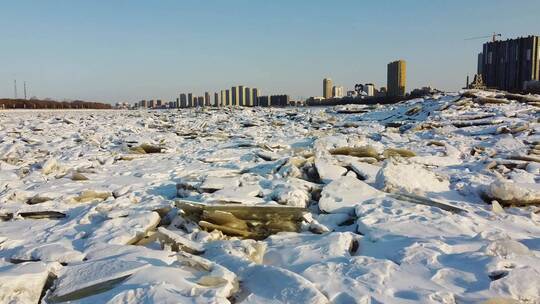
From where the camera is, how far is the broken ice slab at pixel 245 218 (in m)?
3.63

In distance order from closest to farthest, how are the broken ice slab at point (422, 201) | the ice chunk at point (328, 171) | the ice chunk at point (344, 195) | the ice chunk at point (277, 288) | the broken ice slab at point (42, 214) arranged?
the ice chunk at point (277, 288)
the broken ice slab at point (422, 201)
the ice chunk at point (344, 195)
the broken ice slab at point (42, 214)
the ice chunk at point (328, 171)

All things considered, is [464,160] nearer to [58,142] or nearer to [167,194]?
[167,194]

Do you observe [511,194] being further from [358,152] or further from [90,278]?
[90,278]

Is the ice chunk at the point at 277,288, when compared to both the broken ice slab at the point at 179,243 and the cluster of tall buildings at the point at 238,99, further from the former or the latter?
the cluster of tall buildings at the point at 238,99

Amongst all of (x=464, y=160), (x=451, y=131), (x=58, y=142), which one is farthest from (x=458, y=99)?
(x=58, y=142)

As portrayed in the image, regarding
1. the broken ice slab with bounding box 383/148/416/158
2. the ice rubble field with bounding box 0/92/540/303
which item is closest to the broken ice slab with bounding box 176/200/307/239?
the ice rubble field with bounding box 0/92/540/303

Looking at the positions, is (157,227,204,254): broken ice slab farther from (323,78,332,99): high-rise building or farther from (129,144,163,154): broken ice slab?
(323,78,332,99): high-rise building

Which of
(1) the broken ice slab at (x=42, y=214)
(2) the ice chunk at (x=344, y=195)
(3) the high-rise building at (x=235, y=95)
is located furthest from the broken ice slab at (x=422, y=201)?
(3) the high-rise building at (x=235, y=95)

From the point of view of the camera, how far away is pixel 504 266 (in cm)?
263

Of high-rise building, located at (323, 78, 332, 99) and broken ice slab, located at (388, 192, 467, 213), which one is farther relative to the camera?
high-rise building, located at (323, 78, 332, 99)

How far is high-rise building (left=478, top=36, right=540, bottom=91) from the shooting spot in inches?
1246

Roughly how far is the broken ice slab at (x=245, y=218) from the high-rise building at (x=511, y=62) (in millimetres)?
32670

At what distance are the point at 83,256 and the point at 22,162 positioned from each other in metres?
5.08

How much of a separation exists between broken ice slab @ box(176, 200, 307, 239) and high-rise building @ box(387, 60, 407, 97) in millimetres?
39215
